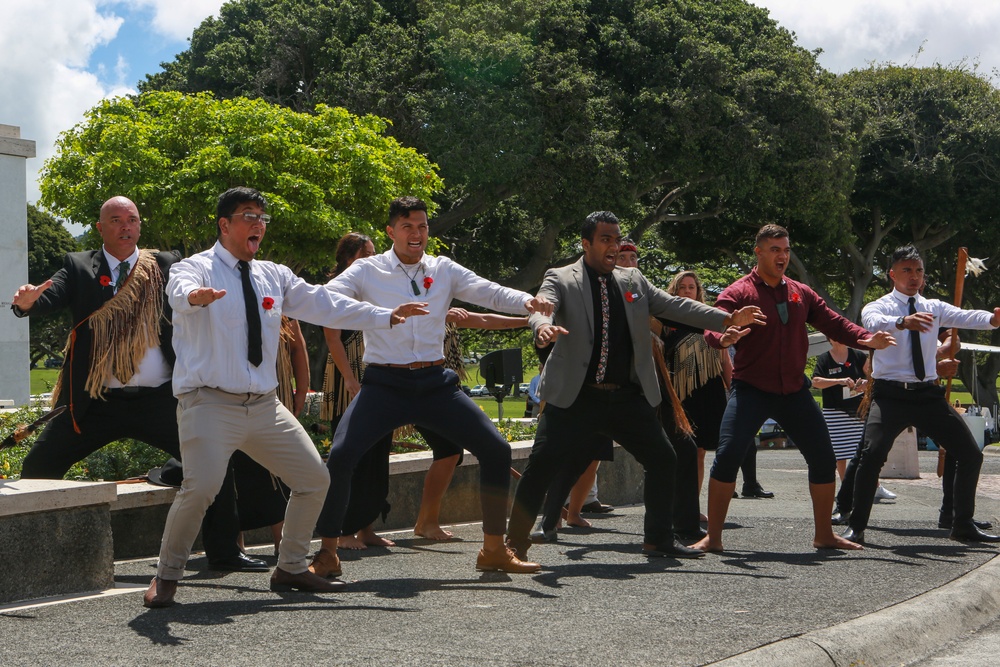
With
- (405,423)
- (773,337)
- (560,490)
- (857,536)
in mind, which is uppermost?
(773,337)

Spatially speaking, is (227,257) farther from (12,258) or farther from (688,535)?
(12,258)

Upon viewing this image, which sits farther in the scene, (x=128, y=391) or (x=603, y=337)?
(x=603, y=337)

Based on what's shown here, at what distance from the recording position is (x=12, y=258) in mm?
26703

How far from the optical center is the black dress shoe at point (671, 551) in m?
7.35

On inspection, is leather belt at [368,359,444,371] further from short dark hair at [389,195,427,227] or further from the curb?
the curb

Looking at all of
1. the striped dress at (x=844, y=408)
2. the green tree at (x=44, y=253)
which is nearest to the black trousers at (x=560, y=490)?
the striped dress at (x=844, y=408)

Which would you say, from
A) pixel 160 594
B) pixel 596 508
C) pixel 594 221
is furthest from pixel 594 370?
pixel 596 508

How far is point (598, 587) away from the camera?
243 inches

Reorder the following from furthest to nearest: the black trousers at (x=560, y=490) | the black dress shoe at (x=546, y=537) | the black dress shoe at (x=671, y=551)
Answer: the black dress shoe at (x=546, y=537), the black trousers at (x=560, y=490), the black dress shoe at (x=671, y=551)

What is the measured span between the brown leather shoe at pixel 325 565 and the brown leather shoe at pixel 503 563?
2.69ft

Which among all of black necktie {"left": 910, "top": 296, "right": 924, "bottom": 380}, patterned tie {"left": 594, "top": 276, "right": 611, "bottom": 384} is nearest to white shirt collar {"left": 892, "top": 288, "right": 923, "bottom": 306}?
black necktie {"left": 910, "top": 296, "right": 924, "bottom": 380}

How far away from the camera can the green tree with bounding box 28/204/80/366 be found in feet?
163

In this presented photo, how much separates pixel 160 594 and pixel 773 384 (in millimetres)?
3896

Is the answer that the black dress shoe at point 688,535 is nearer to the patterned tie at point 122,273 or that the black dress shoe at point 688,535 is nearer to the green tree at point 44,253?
the patterned tie at point 122,273
